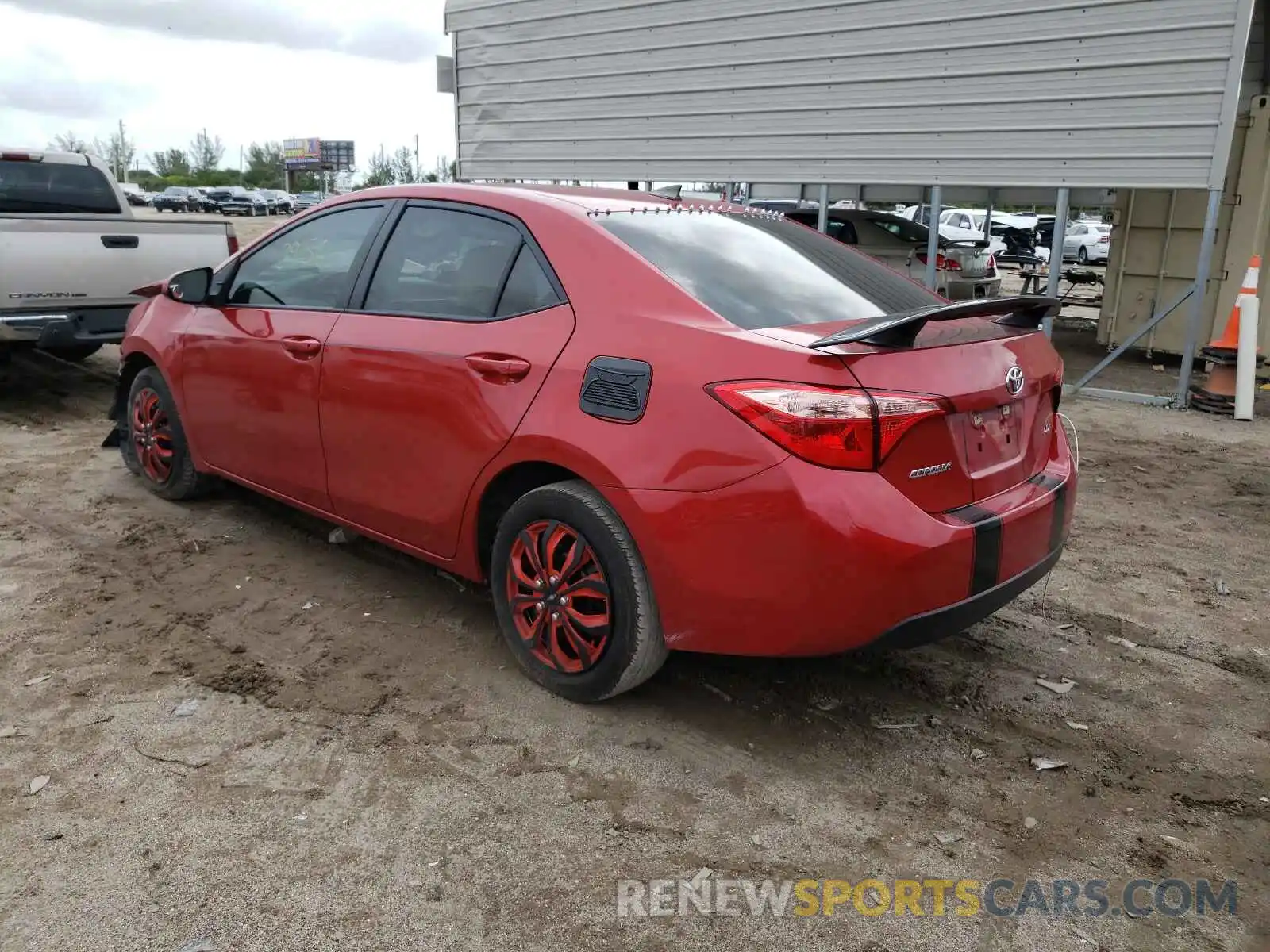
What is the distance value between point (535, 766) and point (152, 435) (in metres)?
3.29

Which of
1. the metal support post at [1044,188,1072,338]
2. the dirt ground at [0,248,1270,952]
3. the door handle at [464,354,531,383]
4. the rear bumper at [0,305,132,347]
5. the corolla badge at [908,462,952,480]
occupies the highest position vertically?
the metal support post at [1044,188,1072,338]

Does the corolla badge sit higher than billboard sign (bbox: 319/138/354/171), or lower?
lower

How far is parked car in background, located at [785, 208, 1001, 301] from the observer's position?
41.4ft

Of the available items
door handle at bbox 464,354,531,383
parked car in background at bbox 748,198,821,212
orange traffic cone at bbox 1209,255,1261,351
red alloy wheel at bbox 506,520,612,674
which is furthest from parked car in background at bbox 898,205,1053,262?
red alloy wheel at bbox 506,520,612,674

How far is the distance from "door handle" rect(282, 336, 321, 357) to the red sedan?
0.01 meters

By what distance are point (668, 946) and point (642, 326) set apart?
161cm

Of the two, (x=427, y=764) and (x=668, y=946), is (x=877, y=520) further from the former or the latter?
(x=427, y=764)

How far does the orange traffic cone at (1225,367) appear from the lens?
7.94 metres

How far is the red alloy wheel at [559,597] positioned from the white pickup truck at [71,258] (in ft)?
15.7

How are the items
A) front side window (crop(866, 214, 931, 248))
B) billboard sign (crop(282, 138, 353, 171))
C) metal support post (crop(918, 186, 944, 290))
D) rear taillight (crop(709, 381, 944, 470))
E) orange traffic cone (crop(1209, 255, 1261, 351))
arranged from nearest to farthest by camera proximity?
rear taillight (crop(709, 381, 944, 470)), orange traffic cone (crop(1209, 255, 1261, 351)), metal support post (crop(918, 186, 944, 290)), front side window (crop(866, 214, 931, 248)), billboard sign (crop(282, 138, 353, 171))

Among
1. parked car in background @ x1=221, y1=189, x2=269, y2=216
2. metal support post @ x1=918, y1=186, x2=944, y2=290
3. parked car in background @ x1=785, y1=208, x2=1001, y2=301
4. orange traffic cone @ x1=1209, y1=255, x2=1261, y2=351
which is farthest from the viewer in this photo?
parked car in background @ x1=221, y1=189, x2=269, y2=216

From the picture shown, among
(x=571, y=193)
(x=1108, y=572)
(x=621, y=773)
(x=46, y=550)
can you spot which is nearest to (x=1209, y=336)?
(x=1108, y=572)

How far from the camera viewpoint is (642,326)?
9.29ft

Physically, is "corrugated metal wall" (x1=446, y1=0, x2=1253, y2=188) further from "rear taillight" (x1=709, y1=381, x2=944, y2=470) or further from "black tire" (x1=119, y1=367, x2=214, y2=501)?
"black tire" (x1=119, y1=367, x2=214, y2=501)
